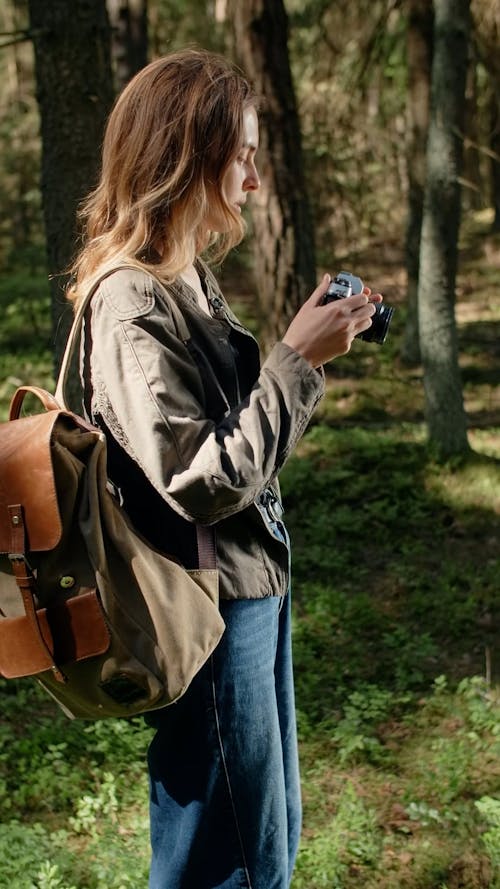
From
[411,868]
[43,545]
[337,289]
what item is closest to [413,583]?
[411,868]

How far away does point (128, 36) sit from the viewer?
1058 centimetres

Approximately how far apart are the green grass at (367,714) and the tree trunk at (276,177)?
3.90 ft

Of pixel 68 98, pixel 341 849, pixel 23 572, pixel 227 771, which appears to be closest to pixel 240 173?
pixel 23 572

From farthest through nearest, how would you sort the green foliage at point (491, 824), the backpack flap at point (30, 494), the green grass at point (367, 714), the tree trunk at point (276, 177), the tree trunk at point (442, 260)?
1. the tree trunk at point (276, 177)
2. the tree trunk at point (442, 260)
3. the green grass at point (367, 714)
4. the green foliage at point (491, 824)
5. the backpack flap at point (30, 494)

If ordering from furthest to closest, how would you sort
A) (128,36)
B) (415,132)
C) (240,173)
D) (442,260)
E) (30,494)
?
(128,36), (415,132), (442,260), (240,173), (30,494)

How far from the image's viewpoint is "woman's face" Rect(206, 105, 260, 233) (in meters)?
1.91

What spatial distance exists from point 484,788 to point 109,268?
258 centimetres

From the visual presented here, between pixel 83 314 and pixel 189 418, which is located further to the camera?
pixel 83 314

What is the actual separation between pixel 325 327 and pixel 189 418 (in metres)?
0.36

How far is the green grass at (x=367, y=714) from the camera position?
10.4 ft

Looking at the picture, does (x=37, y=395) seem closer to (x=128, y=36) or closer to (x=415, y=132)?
(x=415, y=132)

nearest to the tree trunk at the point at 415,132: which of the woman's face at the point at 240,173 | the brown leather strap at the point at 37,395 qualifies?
the woman's face at the point at 240,173

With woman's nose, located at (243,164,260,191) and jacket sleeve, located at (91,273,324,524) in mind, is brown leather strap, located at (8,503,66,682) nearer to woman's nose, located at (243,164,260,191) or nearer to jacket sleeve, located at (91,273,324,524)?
jacket sleeve, located at (91,273,324,524)

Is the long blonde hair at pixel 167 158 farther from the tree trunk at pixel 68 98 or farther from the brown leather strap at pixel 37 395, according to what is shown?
the tree trunk at pixel 68 98
